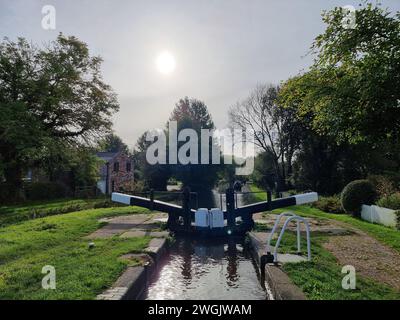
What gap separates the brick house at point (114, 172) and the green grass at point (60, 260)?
3143cm

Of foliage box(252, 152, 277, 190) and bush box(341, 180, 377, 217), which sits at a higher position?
foliage box(252, 152, 277, 190)

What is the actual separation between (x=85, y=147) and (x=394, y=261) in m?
27.0

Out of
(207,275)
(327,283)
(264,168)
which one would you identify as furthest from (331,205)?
(264,168)

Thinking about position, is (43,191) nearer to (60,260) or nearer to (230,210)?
(230,210)

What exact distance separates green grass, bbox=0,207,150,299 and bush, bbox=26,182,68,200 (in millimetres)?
18469

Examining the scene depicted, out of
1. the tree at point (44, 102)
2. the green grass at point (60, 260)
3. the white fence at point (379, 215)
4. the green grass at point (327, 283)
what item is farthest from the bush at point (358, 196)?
the tree at point (44, 102)

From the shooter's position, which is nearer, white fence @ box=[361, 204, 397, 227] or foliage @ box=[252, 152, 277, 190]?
white fence @ box=[361, 204, 397, 227]

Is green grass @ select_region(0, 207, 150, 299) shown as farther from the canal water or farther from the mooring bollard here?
the mooring bollard

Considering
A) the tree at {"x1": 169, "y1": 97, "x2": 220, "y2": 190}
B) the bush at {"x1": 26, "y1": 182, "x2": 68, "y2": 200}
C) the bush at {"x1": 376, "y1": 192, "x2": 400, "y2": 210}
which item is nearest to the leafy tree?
Answer: the bush at {"x1": 376, "y1": 192, "x2": 400, "y2": 210}

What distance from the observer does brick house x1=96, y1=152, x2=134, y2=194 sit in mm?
45191

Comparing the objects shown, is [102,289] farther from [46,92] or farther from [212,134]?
[212,134]

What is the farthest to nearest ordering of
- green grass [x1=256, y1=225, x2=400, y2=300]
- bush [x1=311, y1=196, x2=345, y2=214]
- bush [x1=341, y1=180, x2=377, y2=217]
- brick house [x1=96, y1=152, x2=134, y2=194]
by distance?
brick house [x1=96, y1=152, x2=134, y2=194], bush [x1=311, y1=196, x2=345, y2=214], bush [x1=341, y1=180, x2=377, y2=217], green grass [x1=256, y1=225, x2=400, y2=300]

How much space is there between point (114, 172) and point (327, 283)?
43.0 meters

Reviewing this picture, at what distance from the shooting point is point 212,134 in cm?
5028
